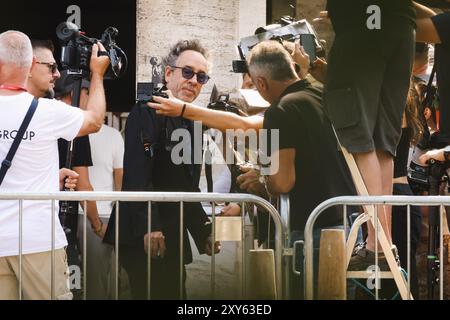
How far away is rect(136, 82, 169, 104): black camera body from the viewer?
18.4 feet

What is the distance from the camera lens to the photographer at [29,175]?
473 cm

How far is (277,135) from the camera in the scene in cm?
560

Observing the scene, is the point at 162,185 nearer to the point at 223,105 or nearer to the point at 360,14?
the point at 223,105

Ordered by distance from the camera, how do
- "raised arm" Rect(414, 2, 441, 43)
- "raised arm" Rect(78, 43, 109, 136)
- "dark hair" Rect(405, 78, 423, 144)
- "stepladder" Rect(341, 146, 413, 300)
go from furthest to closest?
"dark hair" Rect(405, 78, 423, 144) < "raised arm" Rect(414, 2, 441, 43) < "stepladder" Rect(341, 146, 413, 300) < "raised arm" Rect(78, 43, 109, 136)

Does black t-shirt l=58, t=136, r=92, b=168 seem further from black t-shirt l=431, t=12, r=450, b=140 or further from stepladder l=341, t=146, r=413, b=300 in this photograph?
black t-shirt l=431, t=12, r=450, b=140

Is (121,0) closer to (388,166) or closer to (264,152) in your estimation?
(264,152)

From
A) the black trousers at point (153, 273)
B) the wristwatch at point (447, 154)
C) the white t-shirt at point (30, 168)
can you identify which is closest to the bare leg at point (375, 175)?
the wristwatch at point (447, 154)

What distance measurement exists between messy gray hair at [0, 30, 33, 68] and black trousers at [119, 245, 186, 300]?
4.32ft

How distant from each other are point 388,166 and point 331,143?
427 mm

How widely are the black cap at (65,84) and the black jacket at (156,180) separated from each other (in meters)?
0.35

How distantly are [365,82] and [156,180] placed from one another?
4.71ft

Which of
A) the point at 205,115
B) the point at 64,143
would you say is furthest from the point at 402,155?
the point at 64,143

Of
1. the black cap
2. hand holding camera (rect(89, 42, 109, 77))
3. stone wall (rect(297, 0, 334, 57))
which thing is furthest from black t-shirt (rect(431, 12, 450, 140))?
the black cap

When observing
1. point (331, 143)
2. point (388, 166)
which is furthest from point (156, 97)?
point (388, 166)
